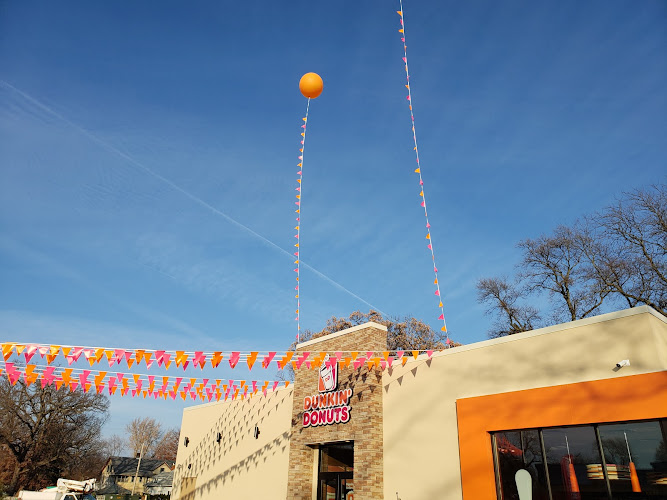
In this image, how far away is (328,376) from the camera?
42.4 feet

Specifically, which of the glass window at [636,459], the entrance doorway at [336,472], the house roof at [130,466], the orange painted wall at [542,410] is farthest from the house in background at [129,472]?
the glass window at [636,459]

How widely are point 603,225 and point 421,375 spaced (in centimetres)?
1882

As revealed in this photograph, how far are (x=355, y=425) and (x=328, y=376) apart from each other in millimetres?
1731

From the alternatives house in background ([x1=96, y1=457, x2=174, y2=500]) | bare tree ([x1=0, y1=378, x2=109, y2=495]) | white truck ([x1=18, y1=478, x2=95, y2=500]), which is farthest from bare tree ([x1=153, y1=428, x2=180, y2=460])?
white truck ([x1=18, y1=478, x2=95, y2=500])

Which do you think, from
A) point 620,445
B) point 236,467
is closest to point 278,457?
point 236,467

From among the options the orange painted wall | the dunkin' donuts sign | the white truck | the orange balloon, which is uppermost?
the orange balloon

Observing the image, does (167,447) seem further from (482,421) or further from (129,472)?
(482,421)

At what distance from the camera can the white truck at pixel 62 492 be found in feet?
50.9

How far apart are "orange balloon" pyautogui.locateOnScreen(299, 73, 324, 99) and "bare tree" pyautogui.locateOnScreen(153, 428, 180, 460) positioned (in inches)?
2912

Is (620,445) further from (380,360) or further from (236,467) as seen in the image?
(236,467)

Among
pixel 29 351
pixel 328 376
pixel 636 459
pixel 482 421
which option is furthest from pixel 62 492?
pixel 636 459

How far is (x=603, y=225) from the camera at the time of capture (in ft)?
80.4

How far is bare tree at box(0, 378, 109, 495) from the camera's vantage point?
3366 cm

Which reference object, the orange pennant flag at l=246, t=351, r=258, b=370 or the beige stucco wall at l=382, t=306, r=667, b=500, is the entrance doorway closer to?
the beige stucco wall at l=382, t=306, r=667, b=500
